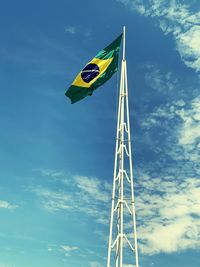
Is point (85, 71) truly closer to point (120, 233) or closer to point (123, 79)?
point (123, 79)

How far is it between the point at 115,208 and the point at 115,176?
9.74 feet

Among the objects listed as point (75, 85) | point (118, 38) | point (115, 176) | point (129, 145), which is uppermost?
point (118, 38)

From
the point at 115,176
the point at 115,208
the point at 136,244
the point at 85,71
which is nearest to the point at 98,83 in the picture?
the point at 85,71

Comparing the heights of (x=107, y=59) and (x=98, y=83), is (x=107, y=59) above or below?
above

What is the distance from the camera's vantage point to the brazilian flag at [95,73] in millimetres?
40625

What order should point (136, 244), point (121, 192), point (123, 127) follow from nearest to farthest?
point (136, 244)
point (121, 192)
point (123, 127)

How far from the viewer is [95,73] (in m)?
40.9

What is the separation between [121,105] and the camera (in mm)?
40062

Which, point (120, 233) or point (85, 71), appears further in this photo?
point (85, 71)

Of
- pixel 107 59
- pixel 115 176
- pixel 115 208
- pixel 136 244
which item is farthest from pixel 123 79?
pixel 136 244

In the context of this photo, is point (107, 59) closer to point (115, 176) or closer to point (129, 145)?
point (129, 145)

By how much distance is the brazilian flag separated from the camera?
40.6 meters

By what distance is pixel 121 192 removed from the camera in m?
36.1

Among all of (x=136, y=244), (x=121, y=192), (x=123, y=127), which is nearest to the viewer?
(x=136, y=244)
